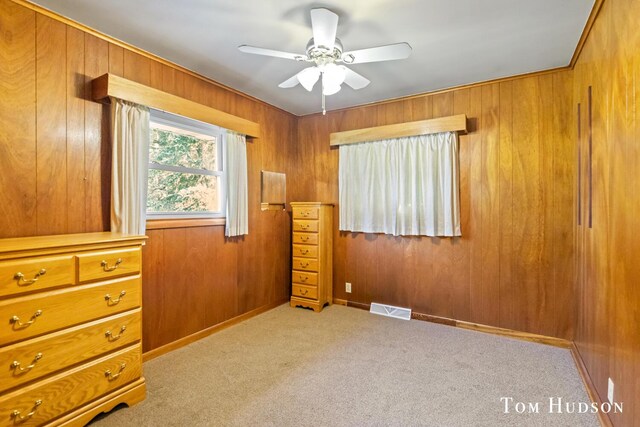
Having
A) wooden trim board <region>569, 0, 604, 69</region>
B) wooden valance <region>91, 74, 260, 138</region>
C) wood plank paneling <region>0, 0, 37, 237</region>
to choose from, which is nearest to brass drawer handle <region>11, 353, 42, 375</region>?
wood plank paneling <region>0, 0, 37, 237</region>

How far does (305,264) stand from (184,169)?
1.76m

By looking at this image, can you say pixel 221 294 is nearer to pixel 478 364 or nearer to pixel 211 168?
pixel 211 168

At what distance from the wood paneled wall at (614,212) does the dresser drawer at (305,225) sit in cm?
250

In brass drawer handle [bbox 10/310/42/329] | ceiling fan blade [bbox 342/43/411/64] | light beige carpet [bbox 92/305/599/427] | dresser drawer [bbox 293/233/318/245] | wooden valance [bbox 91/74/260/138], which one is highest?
ceiling fan blade [bbox 342/43/411/64]

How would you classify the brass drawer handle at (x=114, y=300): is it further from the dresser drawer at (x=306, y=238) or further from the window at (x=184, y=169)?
the dresser drawer at (x=306, y=238)

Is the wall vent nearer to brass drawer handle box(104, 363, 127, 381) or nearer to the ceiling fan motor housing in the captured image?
brass drawer handle box(104, 363, 127, 381)

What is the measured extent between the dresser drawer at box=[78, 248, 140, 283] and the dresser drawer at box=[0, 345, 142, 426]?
49cm

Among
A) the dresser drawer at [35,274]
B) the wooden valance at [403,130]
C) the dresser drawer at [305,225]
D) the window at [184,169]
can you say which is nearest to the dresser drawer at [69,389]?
the dresser drawer at [35,274]

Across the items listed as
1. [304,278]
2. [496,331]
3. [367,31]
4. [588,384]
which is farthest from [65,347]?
[496,331]

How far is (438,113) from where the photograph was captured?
3.38 metres

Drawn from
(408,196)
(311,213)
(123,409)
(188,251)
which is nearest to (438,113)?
(408,196)

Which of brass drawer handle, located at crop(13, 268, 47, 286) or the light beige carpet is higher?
brass drawer handle, located at crop(13, 268, 47, 286)

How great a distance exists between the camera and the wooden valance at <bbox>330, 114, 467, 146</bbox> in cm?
316

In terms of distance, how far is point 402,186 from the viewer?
3523mm
